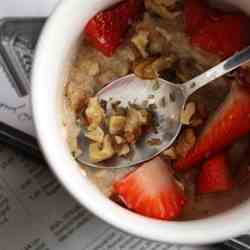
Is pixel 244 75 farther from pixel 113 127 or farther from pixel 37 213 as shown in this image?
pixel 37 213

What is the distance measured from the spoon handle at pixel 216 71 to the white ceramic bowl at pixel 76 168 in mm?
47

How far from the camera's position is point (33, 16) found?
655 millimetres

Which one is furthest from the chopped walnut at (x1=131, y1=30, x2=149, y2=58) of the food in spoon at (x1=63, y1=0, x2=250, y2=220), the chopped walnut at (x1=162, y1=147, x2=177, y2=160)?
the chopped walnut at (x1=162, y1=147, x2=177, y2=160)

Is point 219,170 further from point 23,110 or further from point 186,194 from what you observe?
point 23,110

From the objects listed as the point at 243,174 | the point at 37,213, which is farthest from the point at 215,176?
the point at 37,213

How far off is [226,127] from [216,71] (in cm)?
6

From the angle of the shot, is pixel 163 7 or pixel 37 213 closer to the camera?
pixel 163 7

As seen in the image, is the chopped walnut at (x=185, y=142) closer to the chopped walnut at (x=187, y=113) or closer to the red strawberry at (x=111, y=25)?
the chopped walnut at (x=187, y=113)

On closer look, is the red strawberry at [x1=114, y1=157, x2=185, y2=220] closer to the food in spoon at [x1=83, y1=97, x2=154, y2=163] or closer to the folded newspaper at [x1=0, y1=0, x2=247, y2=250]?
the food in spoon at [x1=83, y1=97, x2=154, y2=163]

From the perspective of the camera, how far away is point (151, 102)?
582mm

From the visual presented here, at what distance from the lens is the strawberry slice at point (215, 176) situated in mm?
557

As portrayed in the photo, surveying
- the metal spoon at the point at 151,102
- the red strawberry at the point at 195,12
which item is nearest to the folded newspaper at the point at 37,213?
Answer: the metal spoon at the point at 151,102

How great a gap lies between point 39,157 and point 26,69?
0.11m

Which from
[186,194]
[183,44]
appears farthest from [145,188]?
[183,44]
